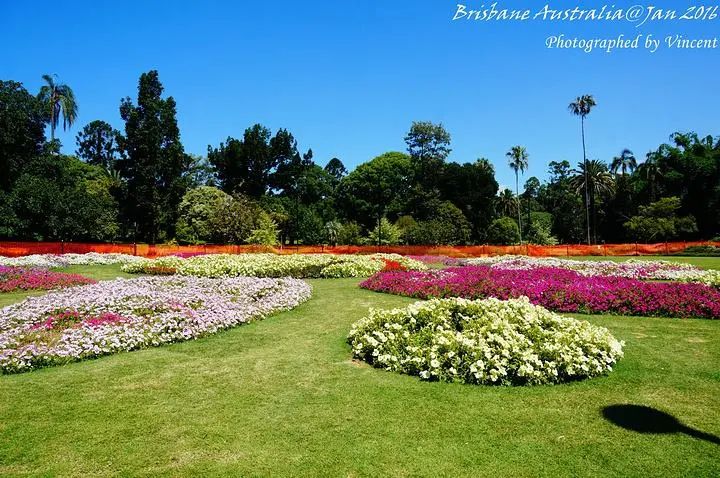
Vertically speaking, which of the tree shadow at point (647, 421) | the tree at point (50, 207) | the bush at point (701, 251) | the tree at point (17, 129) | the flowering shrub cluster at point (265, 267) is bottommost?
the bush at point (701, 251)

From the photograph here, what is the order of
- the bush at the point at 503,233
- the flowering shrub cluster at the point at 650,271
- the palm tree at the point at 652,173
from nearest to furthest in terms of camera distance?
the flowering shrub cluster at the point at 650,271, the palm tree at the point at 652,173, the bush at the point at 503,233

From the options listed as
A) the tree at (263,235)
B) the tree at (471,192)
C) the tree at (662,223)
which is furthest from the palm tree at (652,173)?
the tree at (263,235)

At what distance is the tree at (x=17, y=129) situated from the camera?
122 ft

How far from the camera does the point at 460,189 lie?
58.4m

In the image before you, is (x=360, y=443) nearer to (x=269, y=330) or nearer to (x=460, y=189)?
(x=269, y=330)

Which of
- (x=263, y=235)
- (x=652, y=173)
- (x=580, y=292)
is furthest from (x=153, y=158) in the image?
(x=652, y=173)

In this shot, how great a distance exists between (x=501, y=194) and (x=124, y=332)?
73789 millimetres

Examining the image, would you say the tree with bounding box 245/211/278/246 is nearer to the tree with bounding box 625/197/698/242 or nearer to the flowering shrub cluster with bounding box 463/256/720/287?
the flowering shrub cluster with bounding box 463/256/720/287

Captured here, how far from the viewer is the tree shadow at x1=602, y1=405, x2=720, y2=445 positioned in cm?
425

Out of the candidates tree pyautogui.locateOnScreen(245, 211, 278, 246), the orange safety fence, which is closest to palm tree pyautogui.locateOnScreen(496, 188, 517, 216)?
the orange safety fence

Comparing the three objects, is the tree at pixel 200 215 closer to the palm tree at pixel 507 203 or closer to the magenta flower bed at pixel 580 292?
the magenta flower bed at pixel 580 292

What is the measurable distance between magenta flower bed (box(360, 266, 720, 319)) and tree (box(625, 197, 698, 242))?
3827 cm

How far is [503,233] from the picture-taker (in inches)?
2263

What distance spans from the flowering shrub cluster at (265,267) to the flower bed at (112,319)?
18.4 feet
